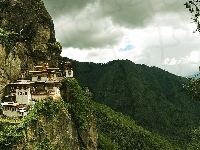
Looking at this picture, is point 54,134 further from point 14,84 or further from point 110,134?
point 110,134

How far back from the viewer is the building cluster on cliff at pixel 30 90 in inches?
1922

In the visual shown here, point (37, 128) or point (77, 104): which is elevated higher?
point (77, 104)

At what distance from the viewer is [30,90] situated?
54375mm

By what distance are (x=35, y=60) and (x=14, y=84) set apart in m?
12.1

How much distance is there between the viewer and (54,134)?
51.7 m

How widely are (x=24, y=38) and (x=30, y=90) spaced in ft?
47.9

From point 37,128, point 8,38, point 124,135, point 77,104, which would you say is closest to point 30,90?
point 37,128

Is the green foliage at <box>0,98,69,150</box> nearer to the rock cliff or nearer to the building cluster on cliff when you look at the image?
the rock cliff

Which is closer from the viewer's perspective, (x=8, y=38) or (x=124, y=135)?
(x=8, y=38)

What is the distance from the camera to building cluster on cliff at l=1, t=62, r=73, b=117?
48812 millimetres

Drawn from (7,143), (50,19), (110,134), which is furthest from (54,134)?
(110,134)

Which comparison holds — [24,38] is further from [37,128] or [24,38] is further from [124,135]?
[124,135]

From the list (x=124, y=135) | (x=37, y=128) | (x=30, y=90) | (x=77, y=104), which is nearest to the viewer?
(x=37, y=128)

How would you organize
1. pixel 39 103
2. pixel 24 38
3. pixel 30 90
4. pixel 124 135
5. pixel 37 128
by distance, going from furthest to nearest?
pixel 124 135 < pixel 24 38 < pixel 30 90 < pixel 39 103 < pixel 37 128
